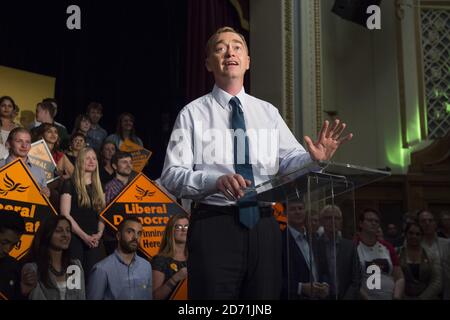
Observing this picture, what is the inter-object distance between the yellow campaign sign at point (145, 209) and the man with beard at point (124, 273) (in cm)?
10

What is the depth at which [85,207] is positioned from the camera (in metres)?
4.46

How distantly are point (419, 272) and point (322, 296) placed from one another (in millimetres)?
2883

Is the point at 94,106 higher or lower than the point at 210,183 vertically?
higher

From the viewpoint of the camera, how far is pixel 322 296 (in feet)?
5.32

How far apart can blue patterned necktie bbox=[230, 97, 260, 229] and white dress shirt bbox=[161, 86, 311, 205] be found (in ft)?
0.06

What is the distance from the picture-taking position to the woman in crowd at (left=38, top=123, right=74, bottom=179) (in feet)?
14.6

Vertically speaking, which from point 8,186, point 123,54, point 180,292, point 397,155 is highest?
point 123,54

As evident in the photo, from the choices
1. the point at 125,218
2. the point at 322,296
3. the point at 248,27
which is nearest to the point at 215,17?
the point at 248,27

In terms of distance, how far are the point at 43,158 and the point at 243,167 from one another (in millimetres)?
2916

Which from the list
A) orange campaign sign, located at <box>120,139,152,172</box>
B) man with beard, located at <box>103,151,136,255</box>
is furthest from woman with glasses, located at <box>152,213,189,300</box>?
orange campaign sign, located at <box>120,139,152,172</box>

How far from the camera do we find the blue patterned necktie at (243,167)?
1702 mm

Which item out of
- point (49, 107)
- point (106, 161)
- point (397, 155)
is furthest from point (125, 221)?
point (397, 155)

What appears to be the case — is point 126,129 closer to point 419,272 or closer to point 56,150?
point 56,150
